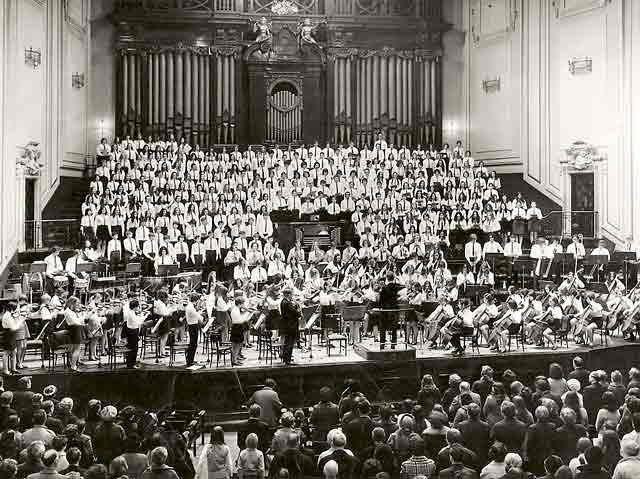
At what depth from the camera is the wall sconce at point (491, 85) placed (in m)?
25.3

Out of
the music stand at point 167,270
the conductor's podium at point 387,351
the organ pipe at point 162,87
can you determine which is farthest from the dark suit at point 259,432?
the organ pipe at point 162,87

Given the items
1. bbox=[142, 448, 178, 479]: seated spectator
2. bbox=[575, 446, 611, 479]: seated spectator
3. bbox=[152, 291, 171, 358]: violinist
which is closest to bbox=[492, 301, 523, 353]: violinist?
bbox=[152, 291, 171, 358]: violinist

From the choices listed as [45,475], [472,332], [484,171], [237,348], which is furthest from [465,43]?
[45,475]

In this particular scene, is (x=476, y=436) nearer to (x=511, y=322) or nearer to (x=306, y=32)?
(x=511, y=322)

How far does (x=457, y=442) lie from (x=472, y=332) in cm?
654

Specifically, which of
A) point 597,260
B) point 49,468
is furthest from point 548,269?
point 49,468

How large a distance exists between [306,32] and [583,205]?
10.4m

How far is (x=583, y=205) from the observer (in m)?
21.7

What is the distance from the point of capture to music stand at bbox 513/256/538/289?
1741 cm

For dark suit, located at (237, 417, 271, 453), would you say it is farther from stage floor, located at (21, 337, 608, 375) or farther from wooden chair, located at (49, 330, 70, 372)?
wooden chair, located at (49, 330, 70, 372)

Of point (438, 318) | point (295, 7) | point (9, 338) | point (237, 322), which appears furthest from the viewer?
point (295, 7)

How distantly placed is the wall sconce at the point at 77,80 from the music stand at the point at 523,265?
13.8 m

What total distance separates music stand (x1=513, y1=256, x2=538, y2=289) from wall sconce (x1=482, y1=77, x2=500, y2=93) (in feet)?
27.9

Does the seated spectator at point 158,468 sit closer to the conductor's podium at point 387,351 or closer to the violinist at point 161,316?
the violinist at point 161,316
